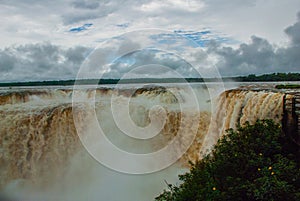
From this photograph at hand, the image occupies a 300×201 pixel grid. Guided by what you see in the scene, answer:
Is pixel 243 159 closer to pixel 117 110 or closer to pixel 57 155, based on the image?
pixel 57 155

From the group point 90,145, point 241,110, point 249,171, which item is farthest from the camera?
point 90,145

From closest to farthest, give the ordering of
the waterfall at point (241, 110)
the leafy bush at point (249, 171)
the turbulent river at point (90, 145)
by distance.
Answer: the leafy bush at point (249, 171)
the waterfall at point (241, 110)
the turbulent river at point (90, 145)

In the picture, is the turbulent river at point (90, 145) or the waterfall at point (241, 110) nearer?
the waterfall at point (241, 110)

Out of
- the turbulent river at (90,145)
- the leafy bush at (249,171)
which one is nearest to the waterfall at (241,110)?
the turbulent river at (90,145)

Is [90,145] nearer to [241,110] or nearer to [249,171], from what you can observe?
[241,110]

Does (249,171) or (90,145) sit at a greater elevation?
(90,145)

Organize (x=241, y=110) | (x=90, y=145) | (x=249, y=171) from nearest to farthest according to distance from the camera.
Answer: (x=249, y=171), (x=241, y=110), (x=90, y=145)

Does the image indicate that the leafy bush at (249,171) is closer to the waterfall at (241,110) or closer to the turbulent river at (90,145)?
the waterfall at (241,110)

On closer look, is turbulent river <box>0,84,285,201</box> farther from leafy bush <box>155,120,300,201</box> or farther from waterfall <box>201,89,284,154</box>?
leafy bush <box>155,120,300,201</box>

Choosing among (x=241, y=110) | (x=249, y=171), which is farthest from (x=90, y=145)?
(x=249, y=171)
